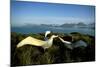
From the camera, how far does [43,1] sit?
7.30 ft

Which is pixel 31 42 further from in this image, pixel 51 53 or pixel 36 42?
pixel 51 53

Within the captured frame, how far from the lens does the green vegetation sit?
82.8 inches

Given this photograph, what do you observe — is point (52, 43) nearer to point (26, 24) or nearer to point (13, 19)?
point (26, 24)

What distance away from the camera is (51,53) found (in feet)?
7.34

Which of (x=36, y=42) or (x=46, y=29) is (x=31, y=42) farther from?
(x=46, y=29)

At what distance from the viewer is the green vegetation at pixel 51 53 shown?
210 cm

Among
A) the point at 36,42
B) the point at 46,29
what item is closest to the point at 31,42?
the point at 36,42

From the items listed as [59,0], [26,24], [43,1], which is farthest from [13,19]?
[59,0]

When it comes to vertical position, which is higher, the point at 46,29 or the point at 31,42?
the point at 46,29

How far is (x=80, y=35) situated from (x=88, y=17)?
26 cm

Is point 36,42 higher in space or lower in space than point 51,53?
higher

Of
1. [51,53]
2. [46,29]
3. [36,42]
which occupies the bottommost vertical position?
[51,53]

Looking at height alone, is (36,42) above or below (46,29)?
below

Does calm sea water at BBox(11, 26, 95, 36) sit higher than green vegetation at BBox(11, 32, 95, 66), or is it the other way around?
calm sea water at BBox(11, 26, 95, 36)
